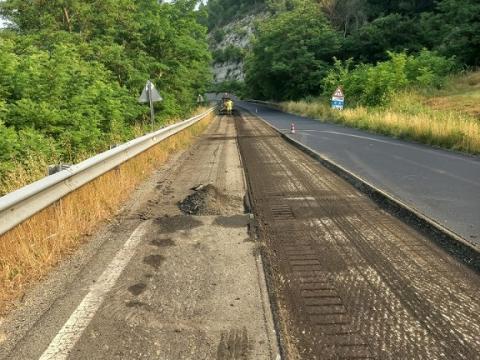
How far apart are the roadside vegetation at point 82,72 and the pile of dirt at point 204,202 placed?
104 inches

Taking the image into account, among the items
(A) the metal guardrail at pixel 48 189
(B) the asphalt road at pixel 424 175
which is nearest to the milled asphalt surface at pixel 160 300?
(A) the metal guardrail at pixel 48 189

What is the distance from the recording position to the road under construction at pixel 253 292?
274cm

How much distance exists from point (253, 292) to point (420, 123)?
15262mm

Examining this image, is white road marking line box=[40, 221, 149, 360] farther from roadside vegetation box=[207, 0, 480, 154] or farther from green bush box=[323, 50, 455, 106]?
green bush box=[323, 50, 455, 106]

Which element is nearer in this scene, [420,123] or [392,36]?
[420,123]

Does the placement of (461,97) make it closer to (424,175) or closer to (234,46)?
(424,175)

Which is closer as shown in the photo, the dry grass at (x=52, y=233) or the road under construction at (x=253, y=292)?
the road under construction at (x=253, y=292)

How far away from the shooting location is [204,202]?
6539mm

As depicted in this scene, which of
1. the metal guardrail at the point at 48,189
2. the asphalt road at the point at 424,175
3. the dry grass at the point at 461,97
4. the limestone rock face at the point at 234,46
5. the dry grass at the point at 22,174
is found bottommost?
the asphalt road at the point at 424,175

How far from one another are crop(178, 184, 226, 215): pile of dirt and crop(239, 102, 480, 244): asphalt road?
10.00ft

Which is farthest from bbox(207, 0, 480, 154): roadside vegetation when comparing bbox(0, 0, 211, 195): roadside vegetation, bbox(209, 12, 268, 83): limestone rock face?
bbox(209, 12, 268, 83): limestone rock face

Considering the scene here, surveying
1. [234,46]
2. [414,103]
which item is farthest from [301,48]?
[234,46]

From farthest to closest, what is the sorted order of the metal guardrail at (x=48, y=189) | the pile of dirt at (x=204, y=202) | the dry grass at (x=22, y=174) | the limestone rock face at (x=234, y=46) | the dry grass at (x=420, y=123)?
the limestone rock face at (x=234, y=46), the dry grass at (x=420, y=123), the dry grass at (x=22, y=174), the pile of dirt at (x=204, y=202), the metal guardrail at (x=48, y=189)

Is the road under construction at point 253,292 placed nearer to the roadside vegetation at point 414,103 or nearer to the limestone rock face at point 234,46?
the roadside vegetation at point 414,103
